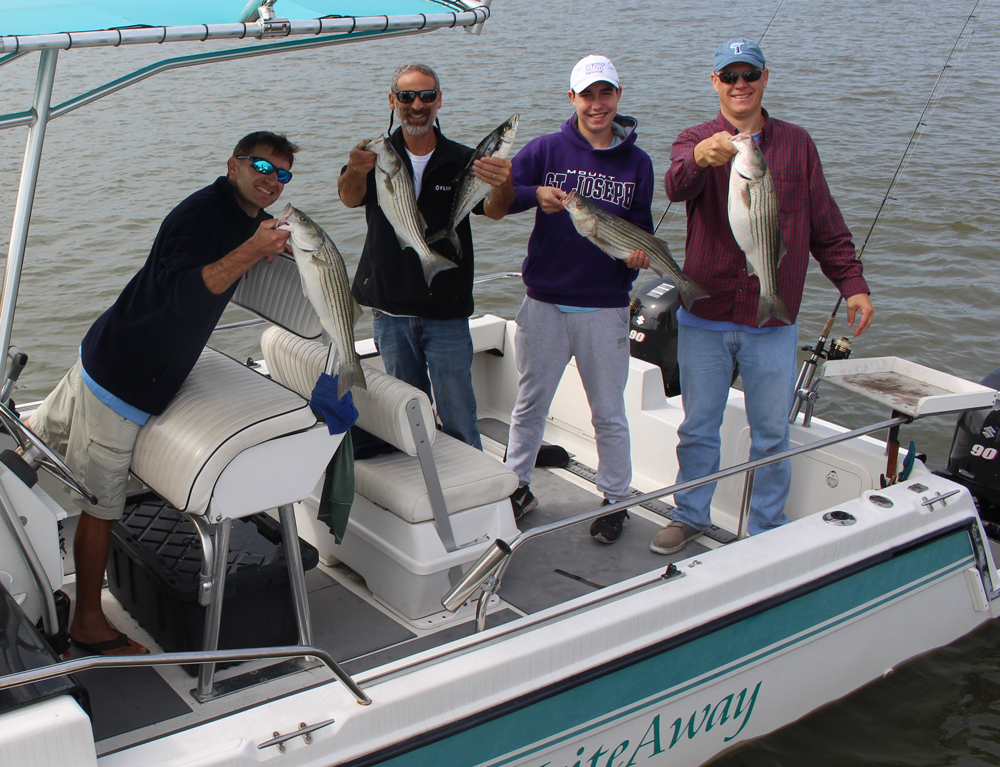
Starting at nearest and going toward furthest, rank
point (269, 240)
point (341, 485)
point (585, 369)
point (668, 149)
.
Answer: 1. point (269, 240)
2. point (341, 485)
3. point (585, 369)
4. point (668, 149)

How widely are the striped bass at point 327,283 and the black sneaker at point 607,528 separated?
1.54m

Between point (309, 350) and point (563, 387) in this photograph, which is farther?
point (563, 387)

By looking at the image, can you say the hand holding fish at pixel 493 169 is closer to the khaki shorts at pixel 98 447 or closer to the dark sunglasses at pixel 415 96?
the dark sunglasses at pixel 415 96

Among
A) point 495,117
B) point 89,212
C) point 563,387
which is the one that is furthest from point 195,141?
point 563,387

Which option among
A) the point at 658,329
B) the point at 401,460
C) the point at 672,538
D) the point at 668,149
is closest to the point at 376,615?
the point at 401,460

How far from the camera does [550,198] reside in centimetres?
313

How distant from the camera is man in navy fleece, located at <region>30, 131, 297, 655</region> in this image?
246 centimetres

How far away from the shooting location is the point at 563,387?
4672 millimetres

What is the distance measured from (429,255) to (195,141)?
812 centimetres

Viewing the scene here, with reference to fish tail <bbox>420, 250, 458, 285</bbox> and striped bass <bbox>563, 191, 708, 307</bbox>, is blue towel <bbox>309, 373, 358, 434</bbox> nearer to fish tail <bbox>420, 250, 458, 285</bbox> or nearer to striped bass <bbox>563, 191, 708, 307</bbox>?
fish tail <bbox>420, 250, 458, 285</bbox>

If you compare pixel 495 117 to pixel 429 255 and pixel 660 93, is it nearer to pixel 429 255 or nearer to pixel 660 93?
pixel 660 93

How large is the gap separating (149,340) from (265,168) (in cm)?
58

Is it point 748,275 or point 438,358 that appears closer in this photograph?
point 748,275

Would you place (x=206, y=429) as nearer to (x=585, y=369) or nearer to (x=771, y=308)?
(x=585, y=369)
